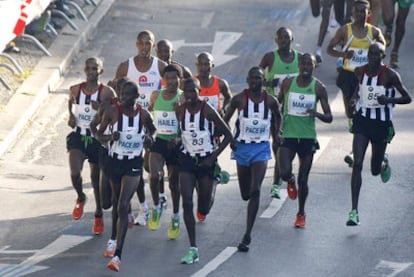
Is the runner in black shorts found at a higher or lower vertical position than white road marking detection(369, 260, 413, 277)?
higher

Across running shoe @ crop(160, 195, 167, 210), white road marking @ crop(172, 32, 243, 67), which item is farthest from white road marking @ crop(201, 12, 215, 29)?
running shoe @ crop(160, 195, 167, 210)

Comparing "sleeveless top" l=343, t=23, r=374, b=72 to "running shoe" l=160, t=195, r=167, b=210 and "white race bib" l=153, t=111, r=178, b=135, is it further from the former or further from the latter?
"white race bib" l=153, t=111, r=178, b=135

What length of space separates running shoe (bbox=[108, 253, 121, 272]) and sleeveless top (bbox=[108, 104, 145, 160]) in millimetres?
1100

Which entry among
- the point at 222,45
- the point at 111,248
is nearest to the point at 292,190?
the point at 111,248

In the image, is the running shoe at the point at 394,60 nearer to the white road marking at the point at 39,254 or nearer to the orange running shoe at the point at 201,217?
the orange running shoe at the point at 201,217

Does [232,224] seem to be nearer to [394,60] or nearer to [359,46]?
[359,46]

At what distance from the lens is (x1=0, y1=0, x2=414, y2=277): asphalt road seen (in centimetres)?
1595

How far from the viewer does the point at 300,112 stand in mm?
17172

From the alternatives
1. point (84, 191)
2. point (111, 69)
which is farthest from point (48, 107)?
point (84, 191)

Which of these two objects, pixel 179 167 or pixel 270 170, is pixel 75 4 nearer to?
pixel 270 170

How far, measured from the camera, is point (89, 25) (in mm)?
26453

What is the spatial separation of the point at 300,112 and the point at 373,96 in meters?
0.88

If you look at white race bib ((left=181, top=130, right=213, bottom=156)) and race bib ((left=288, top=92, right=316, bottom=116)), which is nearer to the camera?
white race bib ((left=181, top=130, right=213, bottom=156))

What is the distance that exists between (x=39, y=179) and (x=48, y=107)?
10.8 feet
